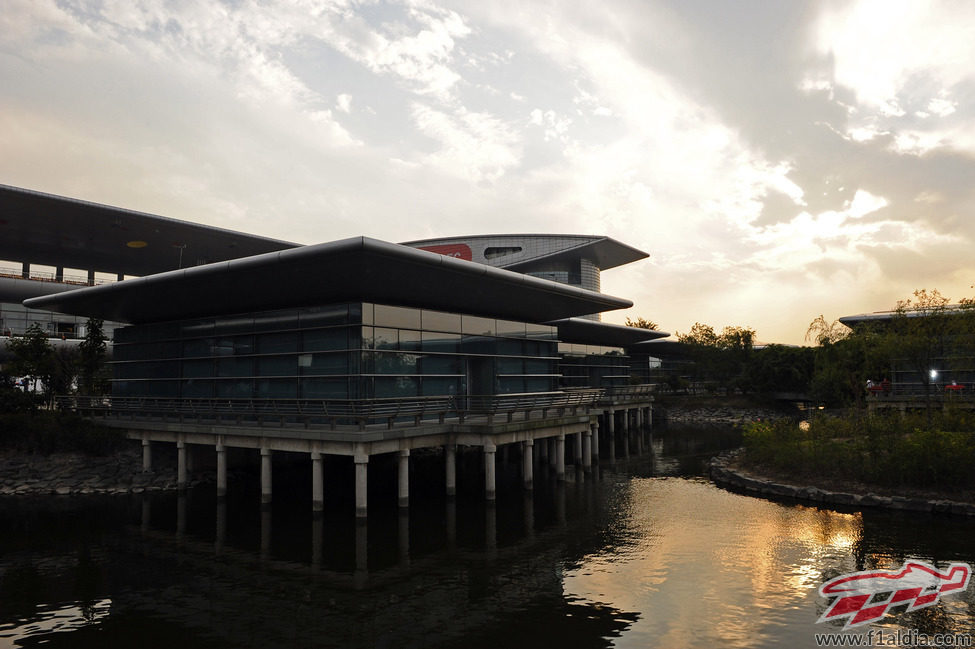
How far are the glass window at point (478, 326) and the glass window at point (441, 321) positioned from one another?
1.73 ft

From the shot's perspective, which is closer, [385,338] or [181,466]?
[385,338]

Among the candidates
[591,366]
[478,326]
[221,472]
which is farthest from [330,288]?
[591,366]

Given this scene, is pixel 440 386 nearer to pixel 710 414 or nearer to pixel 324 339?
pixel 324 339

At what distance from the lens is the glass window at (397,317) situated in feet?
85.8

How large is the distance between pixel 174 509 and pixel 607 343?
151 feet

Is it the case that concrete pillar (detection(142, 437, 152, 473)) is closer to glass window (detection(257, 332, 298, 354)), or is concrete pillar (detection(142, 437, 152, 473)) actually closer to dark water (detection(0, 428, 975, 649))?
dark water (detection(0, 428, 975, 649))

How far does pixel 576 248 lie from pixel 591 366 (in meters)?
26.7

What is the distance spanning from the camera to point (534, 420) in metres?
28.2

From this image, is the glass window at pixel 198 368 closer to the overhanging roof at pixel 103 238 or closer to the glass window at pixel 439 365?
the glass window at pixel 439 365

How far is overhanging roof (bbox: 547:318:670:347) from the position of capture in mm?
53147

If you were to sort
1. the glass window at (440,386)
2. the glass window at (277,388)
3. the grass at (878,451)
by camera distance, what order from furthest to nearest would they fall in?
1. the glass window at (440,386)
2. the glass window at (277,388)
3. the grass at (878,451)

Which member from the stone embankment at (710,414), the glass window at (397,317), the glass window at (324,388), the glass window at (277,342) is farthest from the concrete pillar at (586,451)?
the stone embankment at (710,414)

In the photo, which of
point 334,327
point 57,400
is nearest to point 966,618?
point 334,327

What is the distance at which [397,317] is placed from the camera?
26938 millimetres
